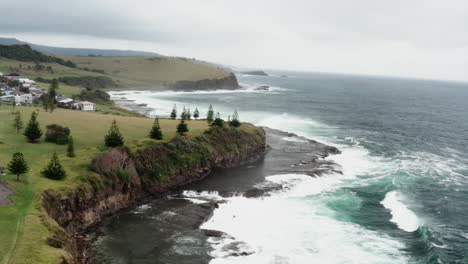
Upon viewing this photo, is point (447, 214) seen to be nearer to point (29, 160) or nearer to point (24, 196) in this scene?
point (24, 196)

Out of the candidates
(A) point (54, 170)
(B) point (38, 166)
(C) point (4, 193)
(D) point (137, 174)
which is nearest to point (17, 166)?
(C) point (4, 193)

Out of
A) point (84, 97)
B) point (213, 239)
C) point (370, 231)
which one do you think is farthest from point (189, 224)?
point (84, 97)

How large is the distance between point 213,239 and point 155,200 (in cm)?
1541

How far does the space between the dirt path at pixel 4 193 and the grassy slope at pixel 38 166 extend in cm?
80

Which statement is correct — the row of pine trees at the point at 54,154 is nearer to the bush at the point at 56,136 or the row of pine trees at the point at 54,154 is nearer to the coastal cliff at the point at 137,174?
the bush at the point at 56,136

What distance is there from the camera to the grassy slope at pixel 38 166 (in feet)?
107

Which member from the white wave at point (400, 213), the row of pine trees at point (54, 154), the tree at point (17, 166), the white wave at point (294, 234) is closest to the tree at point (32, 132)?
the row of pine trees at point (54, 154)

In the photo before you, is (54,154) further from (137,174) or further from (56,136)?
(56,136)

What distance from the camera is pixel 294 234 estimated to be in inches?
1837

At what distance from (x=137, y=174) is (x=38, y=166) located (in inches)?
559

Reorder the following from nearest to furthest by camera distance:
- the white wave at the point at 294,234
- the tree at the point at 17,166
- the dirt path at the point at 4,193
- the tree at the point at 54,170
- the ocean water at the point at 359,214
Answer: the dirt path at the point at 4,193
the white wave at the point at 294,234
the ocean water at the point at 359,214
the tree at the point at 17,166
the tree at the point at 54,170

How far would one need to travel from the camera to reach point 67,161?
53.7m

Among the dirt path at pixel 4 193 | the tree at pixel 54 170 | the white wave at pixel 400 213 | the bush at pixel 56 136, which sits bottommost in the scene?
the white wave at pixel 400 213

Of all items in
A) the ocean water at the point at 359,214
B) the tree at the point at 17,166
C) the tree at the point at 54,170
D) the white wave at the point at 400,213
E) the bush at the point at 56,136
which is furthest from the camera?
the bush at the point at 56,136
